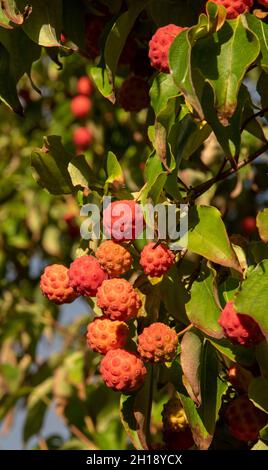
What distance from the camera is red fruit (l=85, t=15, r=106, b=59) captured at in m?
1.46

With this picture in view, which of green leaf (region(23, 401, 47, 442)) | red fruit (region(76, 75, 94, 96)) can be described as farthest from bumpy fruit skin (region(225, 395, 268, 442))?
red fruit (region(76, 75, 94, 96))

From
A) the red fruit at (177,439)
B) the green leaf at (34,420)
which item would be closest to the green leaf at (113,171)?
the red fruit at (177,439)

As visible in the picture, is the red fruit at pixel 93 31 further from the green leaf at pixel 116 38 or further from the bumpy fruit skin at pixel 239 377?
the bumpy fruit skin at pixel 239 377

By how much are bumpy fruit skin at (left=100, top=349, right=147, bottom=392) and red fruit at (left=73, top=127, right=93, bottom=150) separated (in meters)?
2.22

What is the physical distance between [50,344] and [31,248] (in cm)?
41

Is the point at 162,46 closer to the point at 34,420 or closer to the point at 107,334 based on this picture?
the point at 107,334

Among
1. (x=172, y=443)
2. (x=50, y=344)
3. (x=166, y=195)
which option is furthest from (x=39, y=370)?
(x=166, y=195)

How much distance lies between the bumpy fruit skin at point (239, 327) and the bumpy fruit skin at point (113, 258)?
0.15 meters

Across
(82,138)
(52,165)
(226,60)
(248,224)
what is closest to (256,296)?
(226,60)

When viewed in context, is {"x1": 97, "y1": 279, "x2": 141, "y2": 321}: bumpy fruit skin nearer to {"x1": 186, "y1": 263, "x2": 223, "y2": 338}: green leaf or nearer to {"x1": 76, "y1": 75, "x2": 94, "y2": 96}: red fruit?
{"x1": 186, "y1": 263, "x2": 223, "y2": 338}: green leaf

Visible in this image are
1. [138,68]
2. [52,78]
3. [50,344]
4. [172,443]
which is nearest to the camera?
[172,443]

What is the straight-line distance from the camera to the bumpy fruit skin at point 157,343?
46.6 inches

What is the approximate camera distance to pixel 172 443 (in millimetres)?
1409

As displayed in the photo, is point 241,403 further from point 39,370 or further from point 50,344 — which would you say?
point 50,344
